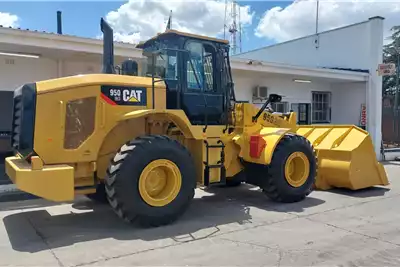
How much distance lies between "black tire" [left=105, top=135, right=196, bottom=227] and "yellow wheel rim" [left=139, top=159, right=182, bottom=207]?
0.05 meters

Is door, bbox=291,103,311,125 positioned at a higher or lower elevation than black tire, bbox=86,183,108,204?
higher

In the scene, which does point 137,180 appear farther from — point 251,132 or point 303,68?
point 303,68

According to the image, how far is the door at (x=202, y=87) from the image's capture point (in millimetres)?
6320

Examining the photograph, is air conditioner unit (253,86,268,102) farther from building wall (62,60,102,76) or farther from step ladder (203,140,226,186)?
step ladder (203,140,226,186)

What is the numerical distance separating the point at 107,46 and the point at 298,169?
13.5 feet

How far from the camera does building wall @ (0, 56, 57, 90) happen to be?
29.9 ft

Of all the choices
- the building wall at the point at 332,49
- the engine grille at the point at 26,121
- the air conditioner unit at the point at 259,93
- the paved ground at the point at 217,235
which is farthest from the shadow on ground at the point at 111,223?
the building wall at the point at 332,49

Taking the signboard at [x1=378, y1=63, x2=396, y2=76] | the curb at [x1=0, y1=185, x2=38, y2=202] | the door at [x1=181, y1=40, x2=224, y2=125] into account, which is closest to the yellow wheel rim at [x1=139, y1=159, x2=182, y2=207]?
the door at [x1=181, y1=40, x2=224, y2=125]

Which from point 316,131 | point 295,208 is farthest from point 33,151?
point 316,131

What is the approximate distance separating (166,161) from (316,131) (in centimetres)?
497

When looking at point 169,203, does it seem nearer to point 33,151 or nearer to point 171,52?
point 33,151

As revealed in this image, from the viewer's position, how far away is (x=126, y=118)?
18.2ft

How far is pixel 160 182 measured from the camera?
566 cm

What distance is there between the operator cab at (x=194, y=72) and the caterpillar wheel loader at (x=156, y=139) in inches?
0.7
